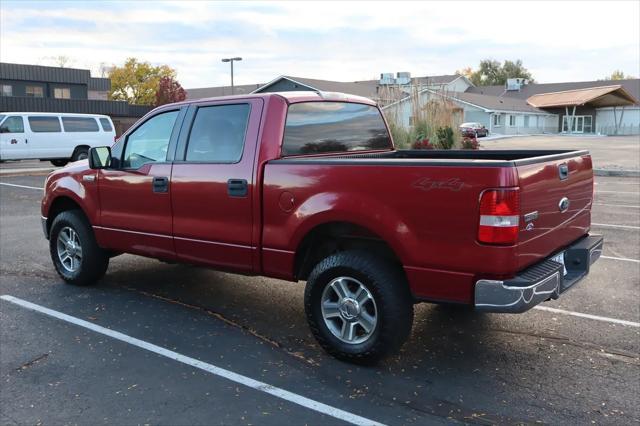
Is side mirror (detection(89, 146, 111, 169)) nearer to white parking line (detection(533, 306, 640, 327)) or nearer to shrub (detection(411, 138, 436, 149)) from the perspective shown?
white parking line (detection(533, 306, 640, 327))

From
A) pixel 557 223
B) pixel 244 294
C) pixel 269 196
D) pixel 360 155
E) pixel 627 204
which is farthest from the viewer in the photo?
pixel 627 204

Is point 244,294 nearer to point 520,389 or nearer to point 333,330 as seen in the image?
point 333,330

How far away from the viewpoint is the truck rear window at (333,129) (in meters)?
4.88

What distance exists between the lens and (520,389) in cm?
389

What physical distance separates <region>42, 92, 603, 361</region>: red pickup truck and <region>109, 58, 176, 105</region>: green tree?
220ft

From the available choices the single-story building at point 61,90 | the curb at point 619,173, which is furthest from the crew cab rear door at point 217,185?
the single-story building at point 61,90

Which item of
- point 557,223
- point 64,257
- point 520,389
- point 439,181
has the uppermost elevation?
point 439,181

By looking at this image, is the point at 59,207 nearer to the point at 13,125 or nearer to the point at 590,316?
the point at 590,316

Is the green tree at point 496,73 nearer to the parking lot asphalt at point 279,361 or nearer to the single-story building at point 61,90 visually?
the single-story building at point 61,90

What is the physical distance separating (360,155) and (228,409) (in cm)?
268

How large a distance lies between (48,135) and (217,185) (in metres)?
18.8

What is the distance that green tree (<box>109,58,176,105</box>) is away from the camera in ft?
228

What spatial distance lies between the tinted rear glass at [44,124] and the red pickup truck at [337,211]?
1680 cm

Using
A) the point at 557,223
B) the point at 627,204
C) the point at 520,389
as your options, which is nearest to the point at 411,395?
the point at 520,389
